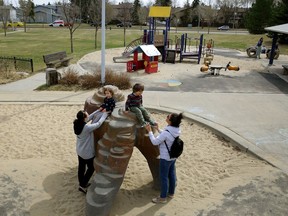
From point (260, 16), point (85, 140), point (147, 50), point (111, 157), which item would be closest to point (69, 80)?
point (147, 50)

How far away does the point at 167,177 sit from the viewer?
15.7ft

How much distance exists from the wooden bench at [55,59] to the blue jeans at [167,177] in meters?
11.3

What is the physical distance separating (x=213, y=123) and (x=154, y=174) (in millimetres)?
3652

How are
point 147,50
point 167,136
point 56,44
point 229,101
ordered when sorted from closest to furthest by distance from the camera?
point 167,136
point 229,101
point 147,50
point 56,44

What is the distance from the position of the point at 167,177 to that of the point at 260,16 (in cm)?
4271

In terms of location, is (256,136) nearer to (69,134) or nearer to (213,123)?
(213,123)

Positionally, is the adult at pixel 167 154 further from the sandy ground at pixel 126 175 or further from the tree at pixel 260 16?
the tree at pixel 260 16

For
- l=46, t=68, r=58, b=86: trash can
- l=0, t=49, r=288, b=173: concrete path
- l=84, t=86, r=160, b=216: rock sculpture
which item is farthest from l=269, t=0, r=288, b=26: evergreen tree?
l=84, t=86, r=160, b=216: rock sculpture

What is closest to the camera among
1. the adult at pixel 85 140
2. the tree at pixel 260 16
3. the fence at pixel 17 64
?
the adult at pixel 85 140

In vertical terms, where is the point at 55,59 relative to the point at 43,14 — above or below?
below

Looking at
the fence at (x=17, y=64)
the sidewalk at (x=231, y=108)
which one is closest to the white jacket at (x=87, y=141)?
the sidewalk at (x=231, y=108)

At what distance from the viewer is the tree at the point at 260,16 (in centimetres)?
4119

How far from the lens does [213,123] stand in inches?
327

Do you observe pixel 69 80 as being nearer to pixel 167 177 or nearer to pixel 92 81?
pixel 92 81
